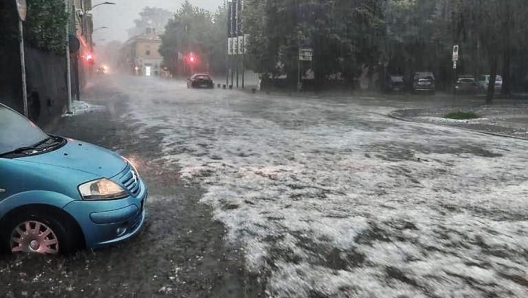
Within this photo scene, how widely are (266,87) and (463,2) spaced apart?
20618mm

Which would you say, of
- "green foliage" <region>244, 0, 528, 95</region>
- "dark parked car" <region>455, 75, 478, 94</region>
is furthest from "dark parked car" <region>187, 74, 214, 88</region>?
"dark parked car" <region>455, 75, 478, 94</region>

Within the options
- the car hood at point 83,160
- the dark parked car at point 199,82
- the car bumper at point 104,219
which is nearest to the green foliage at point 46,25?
the car hood at point 83,160

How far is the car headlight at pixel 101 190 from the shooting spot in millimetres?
4375

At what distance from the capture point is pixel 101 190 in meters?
4.48

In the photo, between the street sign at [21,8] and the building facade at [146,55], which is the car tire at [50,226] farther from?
the building facade at [146,55]

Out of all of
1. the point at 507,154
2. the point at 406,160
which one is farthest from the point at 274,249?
the point at 507,154

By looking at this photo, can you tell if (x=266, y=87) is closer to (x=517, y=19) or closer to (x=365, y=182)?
(x=517, y=19)

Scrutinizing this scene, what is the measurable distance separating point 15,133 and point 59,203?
1.33 m

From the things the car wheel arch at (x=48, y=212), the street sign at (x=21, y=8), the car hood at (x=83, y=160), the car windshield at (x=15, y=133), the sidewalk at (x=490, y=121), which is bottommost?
the sidewalk at (x=490, y=121)

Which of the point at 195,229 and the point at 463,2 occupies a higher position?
the point at 463,2

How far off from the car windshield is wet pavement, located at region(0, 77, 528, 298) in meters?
1.11

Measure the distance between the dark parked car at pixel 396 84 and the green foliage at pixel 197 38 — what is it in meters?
34.0

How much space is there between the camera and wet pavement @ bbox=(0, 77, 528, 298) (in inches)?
160

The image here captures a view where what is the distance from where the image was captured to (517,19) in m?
22.7
